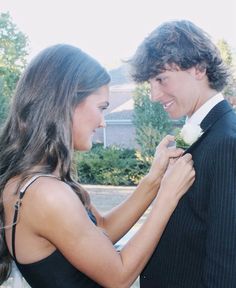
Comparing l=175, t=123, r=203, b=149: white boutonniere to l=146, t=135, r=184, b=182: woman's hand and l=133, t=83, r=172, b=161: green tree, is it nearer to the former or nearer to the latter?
l=146, t=135, r=184, b=182: woman's hand

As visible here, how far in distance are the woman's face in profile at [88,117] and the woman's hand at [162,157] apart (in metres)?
0.39

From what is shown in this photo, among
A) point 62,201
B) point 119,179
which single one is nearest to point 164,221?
point 62,201

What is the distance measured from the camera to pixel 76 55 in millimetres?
1424

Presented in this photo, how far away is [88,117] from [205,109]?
1.56ft

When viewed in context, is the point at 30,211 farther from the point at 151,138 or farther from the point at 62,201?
the point at 151,138

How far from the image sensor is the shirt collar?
1564mm

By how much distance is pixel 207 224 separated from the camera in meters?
1.36

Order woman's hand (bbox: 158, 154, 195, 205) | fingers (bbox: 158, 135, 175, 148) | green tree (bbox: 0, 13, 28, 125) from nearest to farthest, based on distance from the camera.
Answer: woman's hand (bbox: 158, 154, 195, 205), fingers (bbox: 158, 135, 175, 148), green tree (bbox: 0, 13, 28, 125)

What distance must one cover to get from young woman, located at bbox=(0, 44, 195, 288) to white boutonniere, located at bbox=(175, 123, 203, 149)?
0.35 feet

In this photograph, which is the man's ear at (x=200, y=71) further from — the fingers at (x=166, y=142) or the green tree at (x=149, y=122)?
the green tree at (x=149, y=122)

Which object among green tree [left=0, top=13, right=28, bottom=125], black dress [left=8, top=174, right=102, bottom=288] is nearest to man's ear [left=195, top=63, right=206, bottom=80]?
black dress [left=8, top=174, right=102, bottom=288]

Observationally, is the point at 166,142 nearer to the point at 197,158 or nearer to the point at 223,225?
the point at 197,158

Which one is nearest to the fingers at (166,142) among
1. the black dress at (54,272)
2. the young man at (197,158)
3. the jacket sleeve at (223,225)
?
the young man at (197,158)

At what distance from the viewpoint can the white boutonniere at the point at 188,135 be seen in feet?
5.03
